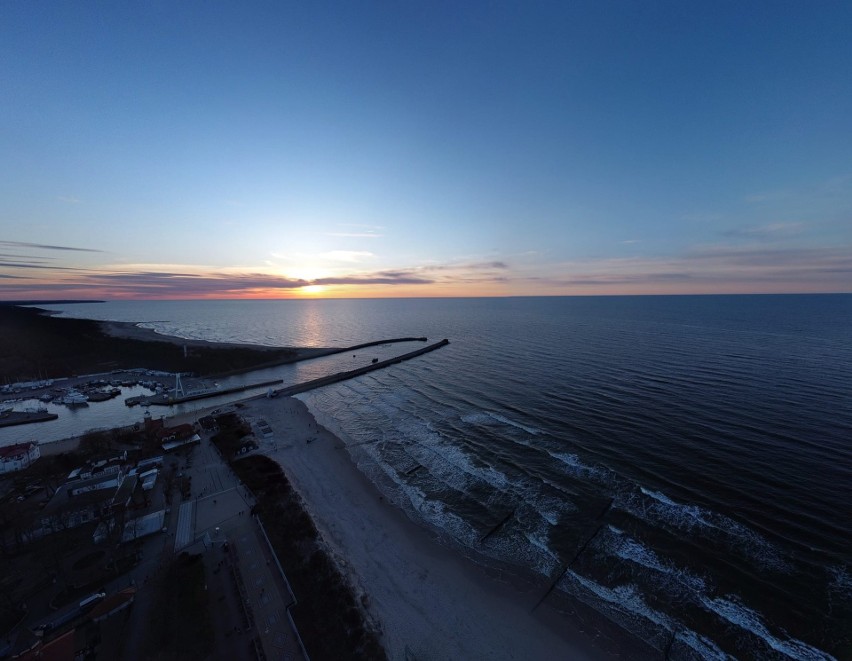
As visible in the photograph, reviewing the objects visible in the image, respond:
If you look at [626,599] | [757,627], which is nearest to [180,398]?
[626,599]

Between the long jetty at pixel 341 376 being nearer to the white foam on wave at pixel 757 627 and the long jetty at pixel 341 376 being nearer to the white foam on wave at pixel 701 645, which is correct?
the white foam on wave at pixel 701 645

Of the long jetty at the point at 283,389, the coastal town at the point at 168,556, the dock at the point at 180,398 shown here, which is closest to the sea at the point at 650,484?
the dock at the point at 180,398

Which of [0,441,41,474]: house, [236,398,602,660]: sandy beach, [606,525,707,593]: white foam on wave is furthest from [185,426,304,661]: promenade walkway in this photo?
[606,525,707,593]: white foam on wave

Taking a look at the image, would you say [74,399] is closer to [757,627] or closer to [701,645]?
[701,645]

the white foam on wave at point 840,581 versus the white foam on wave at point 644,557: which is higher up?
the white foam on wave at point 840,581

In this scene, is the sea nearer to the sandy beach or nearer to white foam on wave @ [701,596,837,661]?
white foam on wave @ [701,596,837,661]

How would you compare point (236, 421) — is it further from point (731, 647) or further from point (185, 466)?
point (731, 647)
